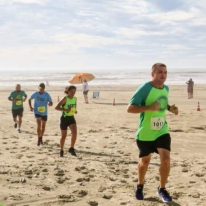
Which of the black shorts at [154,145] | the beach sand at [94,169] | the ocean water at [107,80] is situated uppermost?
the ocean water at [107,80]

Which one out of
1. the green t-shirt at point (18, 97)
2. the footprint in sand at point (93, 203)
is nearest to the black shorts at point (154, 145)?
the footprint in sand at point (93, 203)

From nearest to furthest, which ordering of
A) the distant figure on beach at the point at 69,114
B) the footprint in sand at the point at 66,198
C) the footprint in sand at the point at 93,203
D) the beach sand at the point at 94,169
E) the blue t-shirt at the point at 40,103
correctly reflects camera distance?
the footprint in sand at the point at 93,203
the footprint in sand at the point at 66,198
the beach sand at the point at 94,169
the distant figure on beach at the point at 69,114
the blue t-shirt at the point at 40,103

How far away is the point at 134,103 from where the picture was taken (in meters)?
4.57

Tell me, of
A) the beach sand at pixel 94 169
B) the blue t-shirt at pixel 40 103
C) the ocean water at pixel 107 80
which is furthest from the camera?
the ocean water at pixel 107 80

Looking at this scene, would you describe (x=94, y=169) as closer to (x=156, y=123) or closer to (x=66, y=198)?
(x=66, y=198)

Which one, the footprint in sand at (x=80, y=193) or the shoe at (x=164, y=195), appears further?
the footprint in sand at (x=80, y=193)

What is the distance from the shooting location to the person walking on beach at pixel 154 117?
4.58m

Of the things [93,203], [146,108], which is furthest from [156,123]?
[93,203]

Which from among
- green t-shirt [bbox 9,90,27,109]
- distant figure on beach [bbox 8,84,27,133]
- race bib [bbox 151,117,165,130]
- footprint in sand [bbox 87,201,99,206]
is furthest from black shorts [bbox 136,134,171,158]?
green t-shirt [bbox 9,90,27,109]

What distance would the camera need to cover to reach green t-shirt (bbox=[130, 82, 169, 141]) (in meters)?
4.60

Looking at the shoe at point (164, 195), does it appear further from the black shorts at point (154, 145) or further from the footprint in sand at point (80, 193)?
the footprint in sand at point (80, 193)

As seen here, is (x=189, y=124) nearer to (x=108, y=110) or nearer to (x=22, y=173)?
(x=108, y=110)

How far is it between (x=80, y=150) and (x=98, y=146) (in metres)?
0.71

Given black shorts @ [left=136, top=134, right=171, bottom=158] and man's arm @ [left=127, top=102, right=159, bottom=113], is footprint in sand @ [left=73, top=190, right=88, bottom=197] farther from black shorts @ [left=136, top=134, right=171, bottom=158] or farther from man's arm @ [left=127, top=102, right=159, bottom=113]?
man's arm @ [left=127, top=102, right=159, bottom=113]
